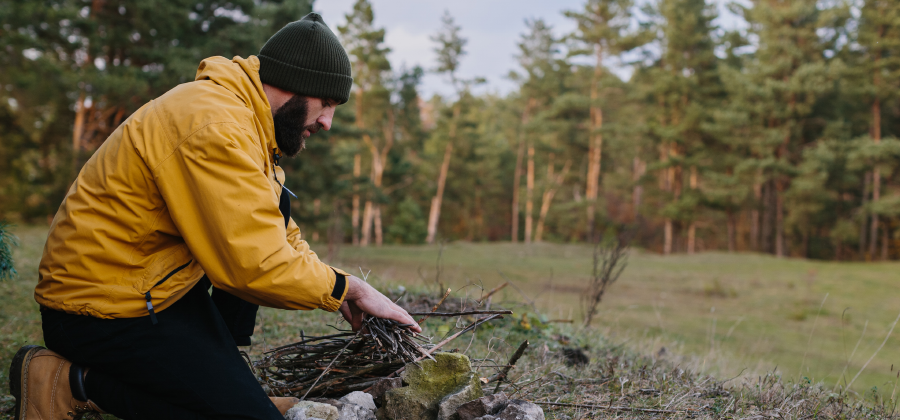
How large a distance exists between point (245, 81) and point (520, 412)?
64.3 inches

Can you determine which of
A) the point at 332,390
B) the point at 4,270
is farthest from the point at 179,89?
the point at 4,270

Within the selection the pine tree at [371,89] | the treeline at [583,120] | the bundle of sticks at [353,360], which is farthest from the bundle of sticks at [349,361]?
the pine tree at [371,89]

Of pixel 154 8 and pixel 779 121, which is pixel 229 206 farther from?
pixel 779 121

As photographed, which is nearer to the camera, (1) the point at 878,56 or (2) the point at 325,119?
(2) the point at 325,119

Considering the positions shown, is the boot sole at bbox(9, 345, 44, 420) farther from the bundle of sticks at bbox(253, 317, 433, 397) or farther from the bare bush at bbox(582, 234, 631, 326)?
the bare bush at bbox(582, 234, 631, 326)

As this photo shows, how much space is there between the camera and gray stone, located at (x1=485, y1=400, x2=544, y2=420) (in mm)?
2145

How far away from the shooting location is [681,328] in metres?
→ 8.54

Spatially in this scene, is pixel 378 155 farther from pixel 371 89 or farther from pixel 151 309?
pixel 151 309

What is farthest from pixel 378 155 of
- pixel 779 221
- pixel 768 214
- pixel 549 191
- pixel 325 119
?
pixel 325 119

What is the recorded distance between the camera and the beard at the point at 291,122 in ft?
7.55

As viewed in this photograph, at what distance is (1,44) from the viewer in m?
12.3

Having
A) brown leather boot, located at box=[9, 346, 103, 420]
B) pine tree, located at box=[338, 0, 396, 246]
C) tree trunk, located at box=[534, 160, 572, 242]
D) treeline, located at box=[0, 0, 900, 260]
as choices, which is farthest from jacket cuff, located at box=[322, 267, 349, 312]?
tree trunk, located at box=[534, 160, 572, 242]

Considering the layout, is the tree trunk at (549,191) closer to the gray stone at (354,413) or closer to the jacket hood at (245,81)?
the gray stone at (354,413)

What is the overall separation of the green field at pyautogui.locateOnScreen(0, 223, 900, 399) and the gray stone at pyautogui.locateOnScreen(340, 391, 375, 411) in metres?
0.98
